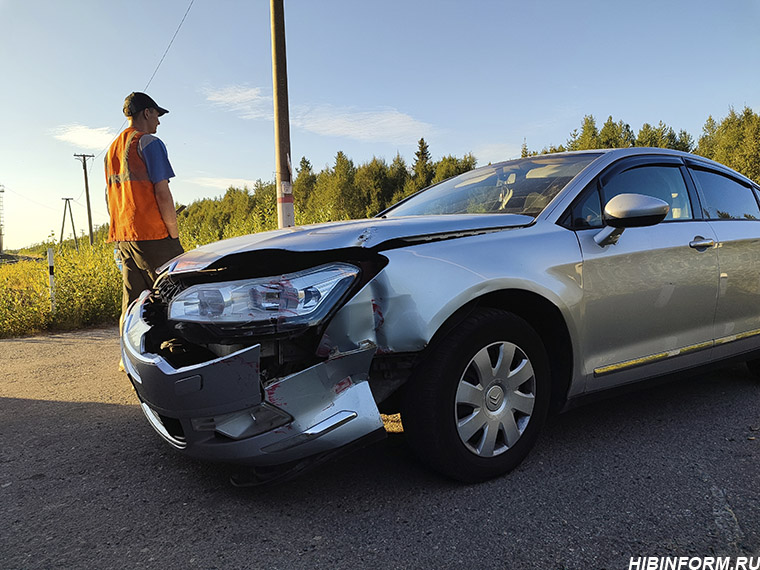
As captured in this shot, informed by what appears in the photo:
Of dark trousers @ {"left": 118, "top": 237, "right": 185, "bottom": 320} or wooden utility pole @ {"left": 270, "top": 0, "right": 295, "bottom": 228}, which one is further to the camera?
wooden utility pole @ {"left": 270, "top": 0, "right": 295, "bottom": 228}

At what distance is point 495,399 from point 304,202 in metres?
54.8

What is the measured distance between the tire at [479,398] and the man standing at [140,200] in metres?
2.46

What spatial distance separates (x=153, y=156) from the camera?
3871 mm

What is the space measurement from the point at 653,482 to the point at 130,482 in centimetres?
221

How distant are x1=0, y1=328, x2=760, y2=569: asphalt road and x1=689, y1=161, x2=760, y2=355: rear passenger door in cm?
49

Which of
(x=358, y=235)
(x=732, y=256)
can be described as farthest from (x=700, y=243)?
(x=358, y=235)

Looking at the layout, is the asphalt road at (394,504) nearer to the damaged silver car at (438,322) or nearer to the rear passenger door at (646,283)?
the damaged silver car at (438,322)

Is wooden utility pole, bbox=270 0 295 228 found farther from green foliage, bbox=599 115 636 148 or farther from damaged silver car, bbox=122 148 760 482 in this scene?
green foliage, bbox=599 115 636 148

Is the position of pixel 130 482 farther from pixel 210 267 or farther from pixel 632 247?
pixel 632 247

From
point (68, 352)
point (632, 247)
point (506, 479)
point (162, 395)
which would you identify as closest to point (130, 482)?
point (162, 395)

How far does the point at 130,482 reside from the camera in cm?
242

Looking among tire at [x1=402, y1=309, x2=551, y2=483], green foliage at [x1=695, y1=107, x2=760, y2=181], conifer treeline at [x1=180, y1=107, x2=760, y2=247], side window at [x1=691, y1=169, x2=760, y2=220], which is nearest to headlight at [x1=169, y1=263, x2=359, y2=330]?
tire at [x1=402, y1=309, x2=551, y2=483]

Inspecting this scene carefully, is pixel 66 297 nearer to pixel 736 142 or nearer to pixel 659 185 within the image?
pixel 659 185

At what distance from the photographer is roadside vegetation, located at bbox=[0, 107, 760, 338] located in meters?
7.11
